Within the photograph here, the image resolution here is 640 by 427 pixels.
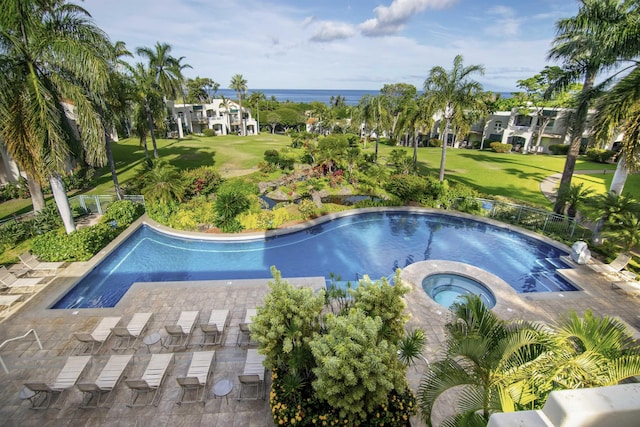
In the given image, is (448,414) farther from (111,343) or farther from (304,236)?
(304,236)

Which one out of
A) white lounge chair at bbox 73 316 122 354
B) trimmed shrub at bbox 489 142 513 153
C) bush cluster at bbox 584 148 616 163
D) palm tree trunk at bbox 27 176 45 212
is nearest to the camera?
white lounge chair at bbox 73 316 122 354

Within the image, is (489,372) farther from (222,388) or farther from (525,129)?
(525,129)

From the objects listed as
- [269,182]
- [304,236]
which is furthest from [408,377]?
[269,182]

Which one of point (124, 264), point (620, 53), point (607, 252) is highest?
point (620, 53)

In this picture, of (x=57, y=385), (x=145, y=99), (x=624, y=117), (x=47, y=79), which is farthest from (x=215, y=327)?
(x=145, y=99)

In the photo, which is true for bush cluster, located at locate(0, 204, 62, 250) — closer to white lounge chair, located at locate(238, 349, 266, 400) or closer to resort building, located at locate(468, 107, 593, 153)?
white lounge chair, located at locate(238, 349, 266, 400)

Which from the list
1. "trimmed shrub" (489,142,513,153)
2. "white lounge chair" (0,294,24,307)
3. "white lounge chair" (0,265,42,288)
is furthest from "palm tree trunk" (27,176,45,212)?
"trimmed shrub" (489,142,513,153)
